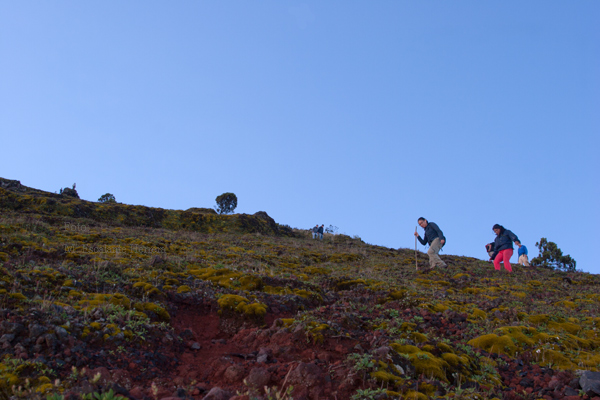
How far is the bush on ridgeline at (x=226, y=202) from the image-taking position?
46375 millimetres

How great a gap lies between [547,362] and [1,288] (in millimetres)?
9243

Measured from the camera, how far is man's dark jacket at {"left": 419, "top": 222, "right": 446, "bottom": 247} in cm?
1641

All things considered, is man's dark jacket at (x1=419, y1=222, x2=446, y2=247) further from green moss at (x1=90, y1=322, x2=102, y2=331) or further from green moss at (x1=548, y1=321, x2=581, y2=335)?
green moss at (x1=90, y1=322, x2=102, y2=331)

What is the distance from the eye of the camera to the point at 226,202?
154ft

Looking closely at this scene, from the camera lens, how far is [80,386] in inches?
170

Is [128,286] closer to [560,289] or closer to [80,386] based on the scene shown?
[80,386]

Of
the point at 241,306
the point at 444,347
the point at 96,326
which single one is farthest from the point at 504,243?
the point at 96,326

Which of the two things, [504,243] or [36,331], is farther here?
[504,243]

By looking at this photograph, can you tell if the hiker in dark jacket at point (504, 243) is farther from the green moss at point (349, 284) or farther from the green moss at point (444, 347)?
the green moss at point (444, 347)

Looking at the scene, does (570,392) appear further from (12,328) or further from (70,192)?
(70,192)

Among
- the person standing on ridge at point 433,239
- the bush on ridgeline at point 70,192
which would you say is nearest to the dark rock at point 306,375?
the person standing on ridge at point 433,239

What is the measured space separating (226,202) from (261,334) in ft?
134

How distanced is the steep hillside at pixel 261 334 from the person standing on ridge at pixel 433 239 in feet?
12.1

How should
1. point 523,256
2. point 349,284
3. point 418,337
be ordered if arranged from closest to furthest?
point 418,337, point 349,284, point 523,256
